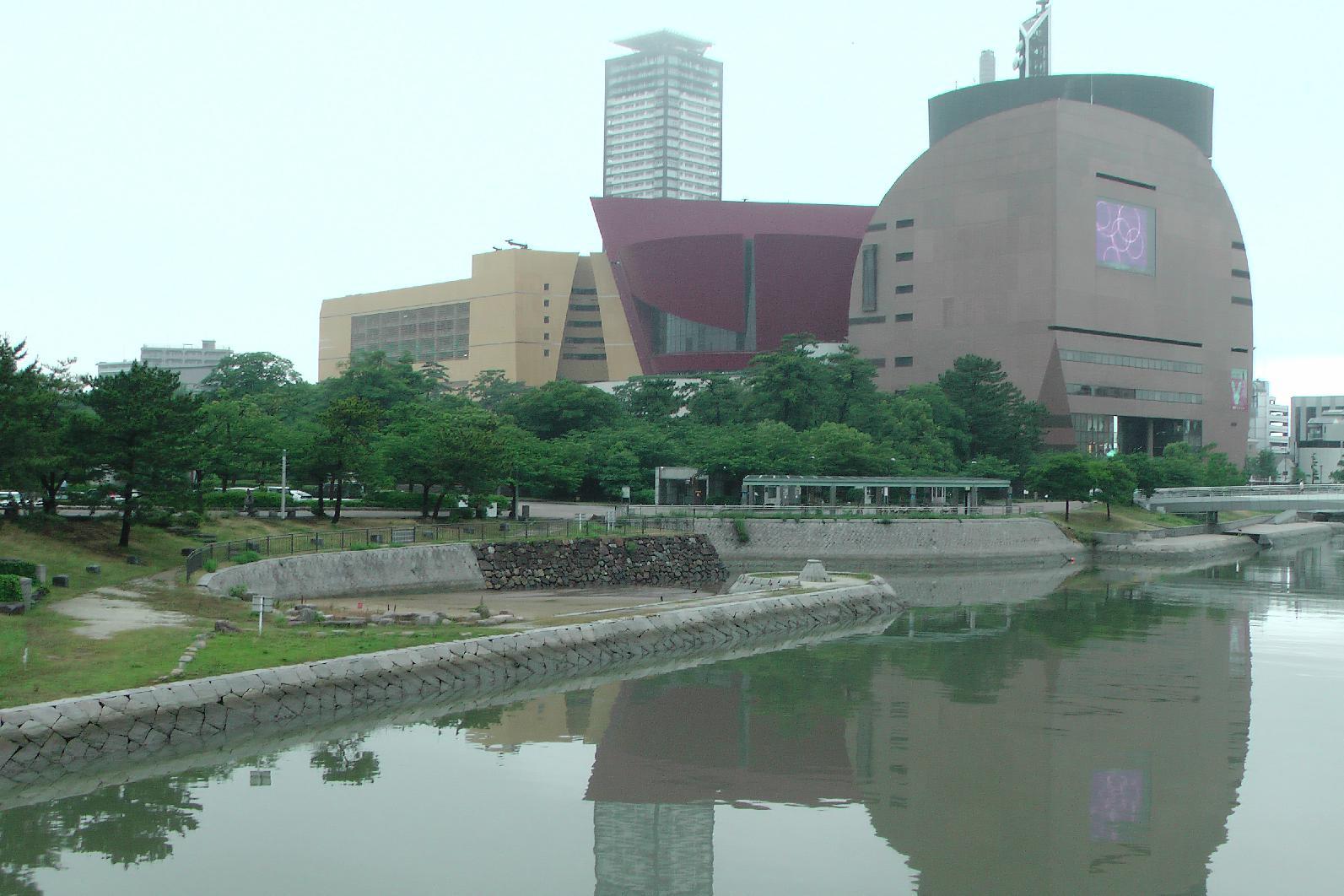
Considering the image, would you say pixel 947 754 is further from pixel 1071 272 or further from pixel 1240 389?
pixel 1240 389

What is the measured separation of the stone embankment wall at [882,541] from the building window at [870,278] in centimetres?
5347

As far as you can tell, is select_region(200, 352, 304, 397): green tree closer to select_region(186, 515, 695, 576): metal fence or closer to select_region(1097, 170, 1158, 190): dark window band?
select_region(186, 515, 695, 576): metal fence

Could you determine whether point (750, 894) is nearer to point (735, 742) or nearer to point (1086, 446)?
point (735, 742)

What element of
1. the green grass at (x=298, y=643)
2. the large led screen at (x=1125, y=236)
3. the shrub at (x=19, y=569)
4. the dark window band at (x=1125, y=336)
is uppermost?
the large led screen at (x=1125, y=236)

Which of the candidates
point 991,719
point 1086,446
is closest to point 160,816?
point 991,719

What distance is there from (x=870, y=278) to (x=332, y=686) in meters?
101

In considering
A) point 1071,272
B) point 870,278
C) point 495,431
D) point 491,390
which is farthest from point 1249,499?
point 491,390

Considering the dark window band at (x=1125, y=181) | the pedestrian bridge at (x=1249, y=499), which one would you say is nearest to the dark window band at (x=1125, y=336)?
the dark window band at (x=1125, y=181)

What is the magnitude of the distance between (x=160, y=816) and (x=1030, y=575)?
52.5 metres

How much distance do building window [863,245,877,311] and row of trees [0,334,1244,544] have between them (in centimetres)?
1634

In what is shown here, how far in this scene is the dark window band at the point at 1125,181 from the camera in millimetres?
113938

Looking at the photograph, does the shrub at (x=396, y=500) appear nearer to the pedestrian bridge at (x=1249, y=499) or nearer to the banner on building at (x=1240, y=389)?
the pedestrian bridge at (x=1249, y=499)

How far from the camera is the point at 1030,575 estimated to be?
6381 cm

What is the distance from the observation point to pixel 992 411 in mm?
99000
